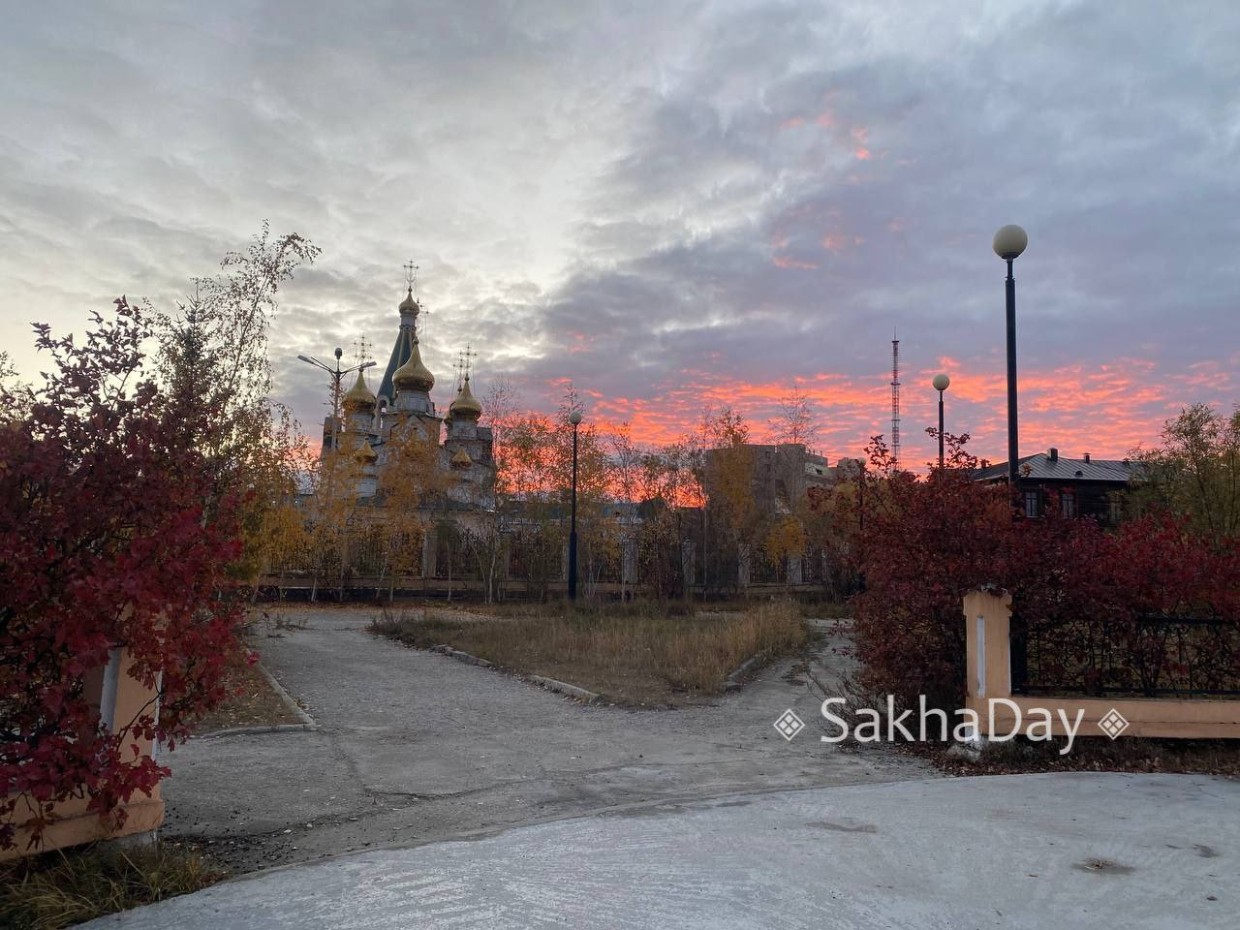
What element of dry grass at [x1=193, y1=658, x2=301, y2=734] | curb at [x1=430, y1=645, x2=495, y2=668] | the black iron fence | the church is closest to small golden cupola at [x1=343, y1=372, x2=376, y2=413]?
the church

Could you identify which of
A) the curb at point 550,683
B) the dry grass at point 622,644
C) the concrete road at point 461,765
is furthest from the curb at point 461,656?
the concrete road at point 461,765

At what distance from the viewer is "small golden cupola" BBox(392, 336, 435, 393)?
167ft

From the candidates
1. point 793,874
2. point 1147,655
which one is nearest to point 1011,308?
point 1147,655

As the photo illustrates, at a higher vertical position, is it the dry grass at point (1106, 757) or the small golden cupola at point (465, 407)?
the small golden cupola at point (465, 407)

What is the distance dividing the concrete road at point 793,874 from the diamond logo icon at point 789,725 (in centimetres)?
302

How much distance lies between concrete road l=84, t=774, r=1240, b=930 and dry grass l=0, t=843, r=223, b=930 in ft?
0.56

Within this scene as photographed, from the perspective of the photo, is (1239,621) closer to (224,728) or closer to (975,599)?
(975,599)

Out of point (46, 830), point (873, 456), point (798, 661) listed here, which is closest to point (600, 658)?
point (798, 661)

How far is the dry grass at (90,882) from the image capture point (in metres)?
4.02

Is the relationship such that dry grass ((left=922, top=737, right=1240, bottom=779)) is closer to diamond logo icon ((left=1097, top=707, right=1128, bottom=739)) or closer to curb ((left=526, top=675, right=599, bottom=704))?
diamond logo icon ((left=1097, top=707, right=1128, bottom=739))

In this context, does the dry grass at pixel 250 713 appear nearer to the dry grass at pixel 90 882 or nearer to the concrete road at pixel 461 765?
the concrete road at pixel 461 765

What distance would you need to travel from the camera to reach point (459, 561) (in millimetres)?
36000

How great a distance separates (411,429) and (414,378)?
17.9 m

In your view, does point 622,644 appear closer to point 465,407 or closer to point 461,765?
point 461,765
